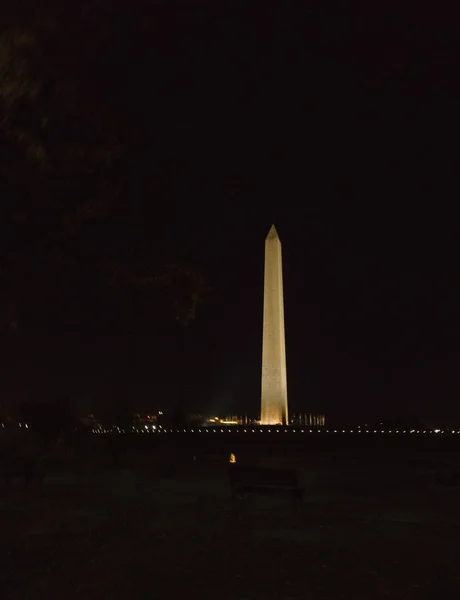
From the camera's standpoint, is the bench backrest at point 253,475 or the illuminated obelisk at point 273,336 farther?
the illuminated obelisk at point 273,336

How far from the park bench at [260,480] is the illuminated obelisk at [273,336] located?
90.1 ft

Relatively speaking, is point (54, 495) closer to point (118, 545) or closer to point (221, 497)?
point (221, 497)

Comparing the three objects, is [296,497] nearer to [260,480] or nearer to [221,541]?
[260,480]

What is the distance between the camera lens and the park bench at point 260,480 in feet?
41.3

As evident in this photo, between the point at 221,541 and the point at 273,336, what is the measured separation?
31700 mm

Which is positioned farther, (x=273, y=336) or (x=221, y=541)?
(x=273, y=336)

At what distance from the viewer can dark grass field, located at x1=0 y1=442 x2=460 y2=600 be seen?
716 centimetres

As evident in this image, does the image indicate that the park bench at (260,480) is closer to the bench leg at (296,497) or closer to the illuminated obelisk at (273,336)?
the bench leg at (296,497)

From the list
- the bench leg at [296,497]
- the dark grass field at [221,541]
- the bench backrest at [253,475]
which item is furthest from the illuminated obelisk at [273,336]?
the bench leg at [296,497]

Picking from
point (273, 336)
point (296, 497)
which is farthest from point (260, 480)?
point (273, 336)

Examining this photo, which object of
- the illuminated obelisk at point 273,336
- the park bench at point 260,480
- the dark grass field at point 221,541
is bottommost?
the dark grass field at point 221,541

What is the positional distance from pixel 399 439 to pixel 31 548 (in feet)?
75.2

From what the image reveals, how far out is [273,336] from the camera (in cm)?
4094

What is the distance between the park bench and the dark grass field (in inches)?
11.2
